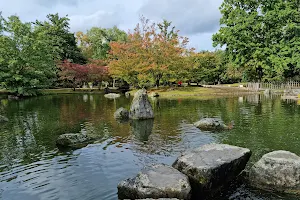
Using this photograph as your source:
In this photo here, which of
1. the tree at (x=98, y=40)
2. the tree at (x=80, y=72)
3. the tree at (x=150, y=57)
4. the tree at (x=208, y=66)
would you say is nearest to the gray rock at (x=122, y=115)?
the tree at (x=150, y=57)

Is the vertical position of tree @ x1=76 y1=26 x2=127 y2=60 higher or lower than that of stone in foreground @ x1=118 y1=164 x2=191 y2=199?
higher

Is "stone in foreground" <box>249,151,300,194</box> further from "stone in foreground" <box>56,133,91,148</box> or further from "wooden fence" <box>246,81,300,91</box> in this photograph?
"wooden fence" <box>246,81,300,91</box>

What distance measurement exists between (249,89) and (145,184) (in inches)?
1768

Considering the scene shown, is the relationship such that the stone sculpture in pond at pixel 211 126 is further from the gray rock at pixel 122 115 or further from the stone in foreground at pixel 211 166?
the stone in foreground at pixel 211 166

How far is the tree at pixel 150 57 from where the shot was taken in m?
46.2

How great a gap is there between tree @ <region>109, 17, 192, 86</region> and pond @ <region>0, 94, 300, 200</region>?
26832 mm

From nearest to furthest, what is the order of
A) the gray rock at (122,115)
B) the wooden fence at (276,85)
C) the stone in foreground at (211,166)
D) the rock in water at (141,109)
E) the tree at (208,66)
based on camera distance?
1. the stone in foreground at (211,166)
2. the rock in water at (141,109)
3. the gray rock at (122,115)
4. the wooden fence at (276,85)
5. the tree at (208,66)

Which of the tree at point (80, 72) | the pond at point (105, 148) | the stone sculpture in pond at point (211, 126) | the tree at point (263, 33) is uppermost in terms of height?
the tree at point (263, 33)

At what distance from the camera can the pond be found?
8008 millimetres

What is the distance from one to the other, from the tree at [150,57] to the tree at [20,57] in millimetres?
13202

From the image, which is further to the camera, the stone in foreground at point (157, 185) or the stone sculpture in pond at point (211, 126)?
the stone sculpture in pond at point (211, 126)

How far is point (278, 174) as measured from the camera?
7.69 metres

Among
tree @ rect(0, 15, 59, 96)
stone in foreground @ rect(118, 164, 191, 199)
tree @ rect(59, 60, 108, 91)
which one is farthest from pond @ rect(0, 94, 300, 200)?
tree @ rect(59, 60, 108, 91)

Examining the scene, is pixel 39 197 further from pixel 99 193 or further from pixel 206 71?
pixel 206 71
